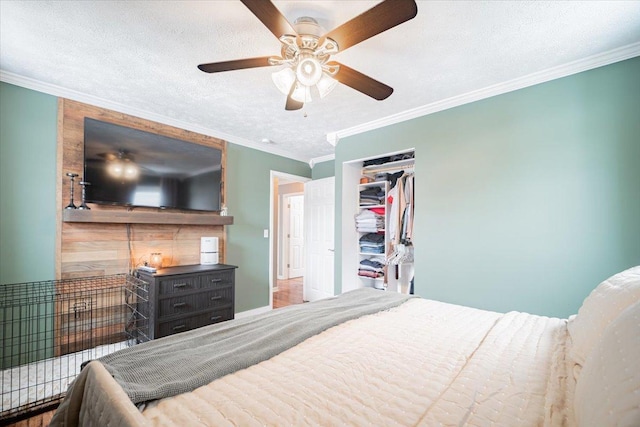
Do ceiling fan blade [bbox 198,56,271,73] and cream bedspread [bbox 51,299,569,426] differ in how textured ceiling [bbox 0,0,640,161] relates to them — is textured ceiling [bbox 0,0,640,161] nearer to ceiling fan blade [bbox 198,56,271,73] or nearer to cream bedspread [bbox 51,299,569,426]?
ceiling fan blade [bbox 198,56,271,73]

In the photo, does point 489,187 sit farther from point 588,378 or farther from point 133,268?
point 133,268

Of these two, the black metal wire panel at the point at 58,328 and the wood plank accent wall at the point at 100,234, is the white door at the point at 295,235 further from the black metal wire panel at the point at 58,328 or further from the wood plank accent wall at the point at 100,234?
the black metal wire panel at the point at 58,328

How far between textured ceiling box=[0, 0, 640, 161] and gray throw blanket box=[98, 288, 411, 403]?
1.72 m

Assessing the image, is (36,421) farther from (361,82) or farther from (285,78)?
(361,82)

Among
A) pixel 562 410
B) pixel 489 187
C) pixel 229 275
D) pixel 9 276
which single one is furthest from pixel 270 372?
pixel 9 276

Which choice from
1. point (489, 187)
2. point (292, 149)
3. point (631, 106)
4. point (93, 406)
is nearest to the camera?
point (93, 406)

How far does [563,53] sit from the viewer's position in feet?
6.28

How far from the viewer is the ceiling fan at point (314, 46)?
118 cm

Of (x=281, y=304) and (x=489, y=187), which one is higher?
(x=489, y=187)

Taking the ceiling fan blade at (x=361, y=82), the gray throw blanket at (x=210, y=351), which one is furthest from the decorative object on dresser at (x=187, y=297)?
the ceiling fan blade at (x=361, y=82)

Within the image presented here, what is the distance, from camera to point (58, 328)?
238cm

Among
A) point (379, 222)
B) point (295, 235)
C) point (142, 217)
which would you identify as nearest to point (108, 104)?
point (142, 217)

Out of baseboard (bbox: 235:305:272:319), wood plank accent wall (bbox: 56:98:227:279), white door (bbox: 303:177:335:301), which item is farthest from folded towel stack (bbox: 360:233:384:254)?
wood plank accent wall (bbox: 56:98:227:279)

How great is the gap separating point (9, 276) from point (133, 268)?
0.84 meters
